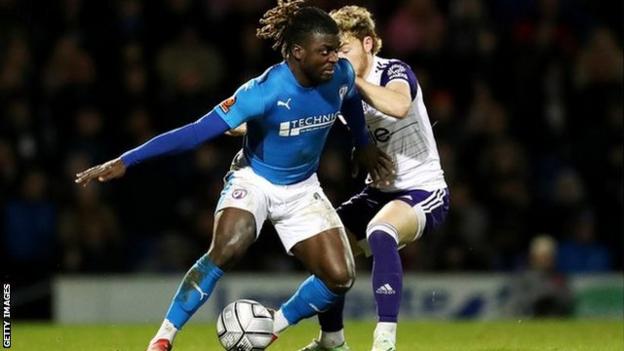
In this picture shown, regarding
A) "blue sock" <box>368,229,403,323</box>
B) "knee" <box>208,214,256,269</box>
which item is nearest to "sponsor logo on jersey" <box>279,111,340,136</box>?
"knee" <box>208,214,256,269</box>

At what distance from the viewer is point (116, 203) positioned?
14234mm

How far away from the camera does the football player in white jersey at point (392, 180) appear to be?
27.2 feet

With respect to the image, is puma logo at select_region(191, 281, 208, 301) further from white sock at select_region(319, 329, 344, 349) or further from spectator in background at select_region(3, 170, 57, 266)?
spectator in background at select_region(3, 170, 57, 266)

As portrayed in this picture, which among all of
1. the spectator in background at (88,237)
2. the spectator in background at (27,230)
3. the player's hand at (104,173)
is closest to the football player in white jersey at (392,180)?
the player's hand at (104,173)

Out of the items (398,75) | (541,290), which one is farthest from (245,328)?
(541,290)

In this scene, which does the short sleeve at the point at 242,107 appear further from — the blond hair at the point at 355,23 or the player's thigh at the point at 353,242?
the player's thigh at the point at 353,242

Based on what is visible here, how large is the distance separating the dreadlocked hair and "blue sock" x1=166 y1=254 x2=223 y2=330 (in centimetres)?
133

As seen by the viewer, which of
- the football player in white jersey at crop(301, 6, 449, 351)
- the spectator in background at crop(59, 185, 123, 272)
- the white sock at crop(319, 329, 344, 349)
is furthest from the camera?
the spectator in background at crop(59, 185, 123, 272)

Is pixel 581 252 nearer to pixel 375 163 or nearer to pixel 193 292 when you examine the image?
pixel 375 163

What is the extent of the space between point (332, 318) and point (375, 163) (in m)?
1.01

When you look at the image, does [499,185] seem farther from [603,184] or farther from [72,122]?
[72,122]

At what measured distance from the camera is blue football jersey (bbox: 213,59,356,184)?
7824mm

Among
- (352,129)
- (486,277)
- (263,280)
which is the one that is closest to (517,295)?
(486,277)

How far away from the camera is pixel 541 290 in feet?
45.6
